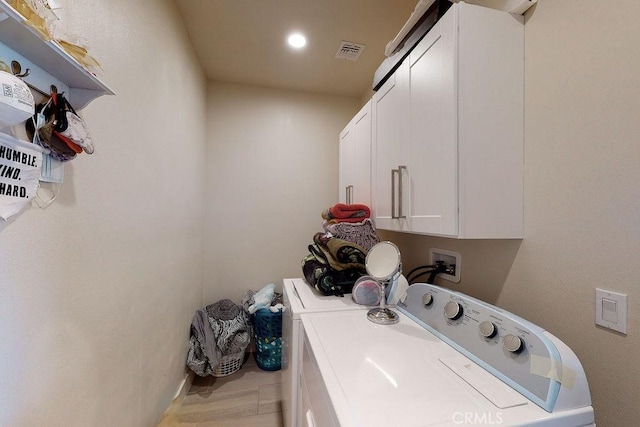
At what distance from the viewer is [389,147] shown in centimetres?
145

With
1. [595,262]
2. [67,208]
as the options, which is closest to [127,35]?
[67,208]

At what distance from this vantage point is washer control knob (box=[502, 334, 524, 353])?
2.31 feet

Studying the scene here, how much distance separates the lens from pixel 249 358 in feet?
7.96

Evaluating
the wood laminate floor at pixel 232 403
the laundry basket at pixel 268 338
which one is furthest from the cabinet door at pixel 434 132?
the wood laminate floor at pixel 232 403

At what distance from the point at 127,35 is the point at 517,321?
6.07 ft

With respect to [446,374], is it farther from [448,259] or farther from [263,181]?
[263,181]

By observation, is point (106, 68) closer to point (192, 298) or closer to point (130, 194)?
point (130, 194)

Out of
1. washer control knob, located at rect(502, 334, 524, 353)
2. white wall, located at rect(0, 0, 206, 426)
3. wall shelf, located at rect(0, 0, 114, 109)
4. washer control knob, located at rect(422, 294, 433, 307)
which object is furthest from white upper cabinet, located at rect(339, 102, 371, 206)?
wall shelf, located at rect(0, 0, 114, 109)

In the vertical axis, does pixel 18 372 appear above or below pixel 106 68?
below

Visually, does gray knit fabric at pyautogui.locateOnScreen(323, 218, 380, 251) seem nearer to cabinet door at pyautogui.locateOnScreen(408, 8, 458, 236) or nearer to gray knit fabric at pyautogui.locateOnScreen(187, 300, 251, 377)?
cabinet door at pyautogui.locateOnScreen(408, 8, 458, 236)

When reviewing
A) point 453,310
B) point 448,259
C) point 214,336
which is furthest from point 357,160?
point 214,336

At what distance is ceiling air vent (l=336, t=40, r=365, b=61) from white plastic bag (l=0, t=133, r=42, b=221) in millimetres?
1981

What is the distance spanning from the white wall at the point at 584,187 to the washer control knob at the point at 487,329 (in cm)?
29

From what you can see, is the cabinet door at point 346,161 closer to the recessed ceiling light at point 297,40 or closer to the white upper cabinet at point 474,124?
the recessed ceiling light at point 297,40
